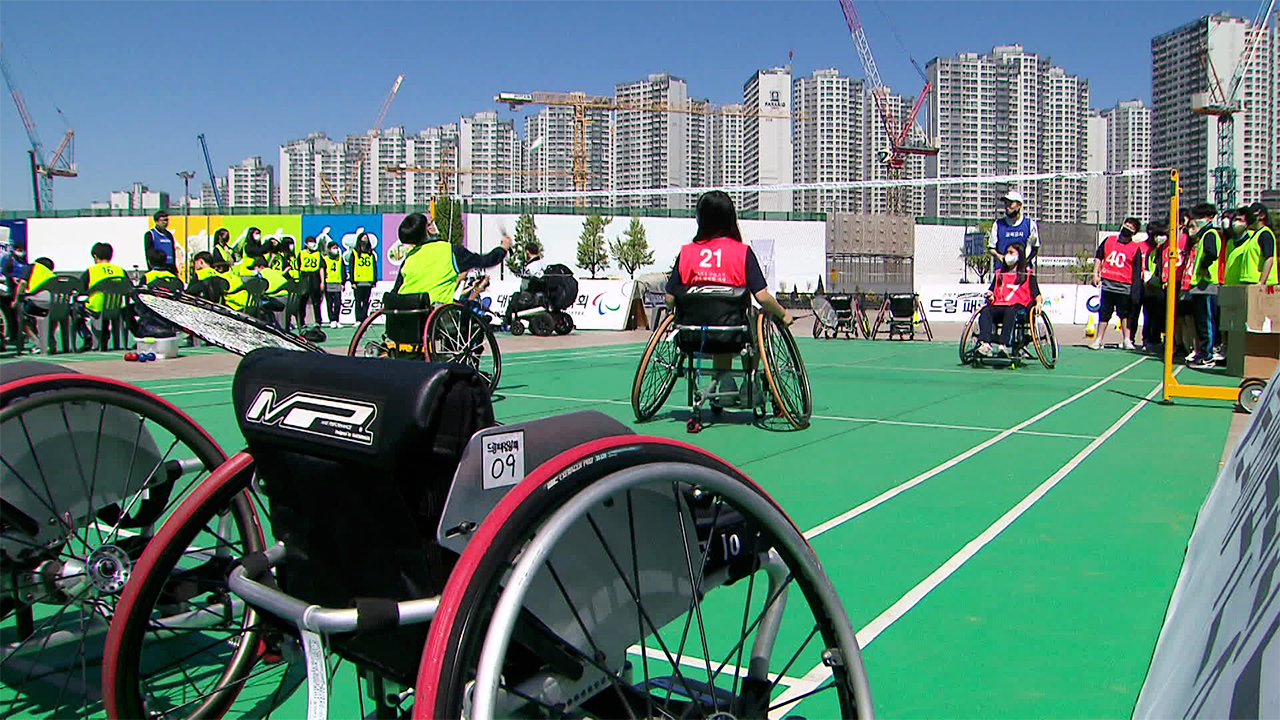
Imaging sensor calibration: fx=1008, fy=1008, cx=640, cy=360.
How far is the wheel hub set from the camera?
2604 millimetres

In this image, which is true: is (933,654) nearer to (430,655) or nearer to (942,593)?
(942,593)

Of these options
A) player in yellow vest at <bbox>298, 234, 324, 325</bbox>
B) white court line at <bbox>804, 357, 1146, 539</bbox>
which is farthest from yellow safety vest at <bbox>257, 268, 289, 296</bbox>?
white court line at <bbox>804, 357, 1146, 539</bbox>

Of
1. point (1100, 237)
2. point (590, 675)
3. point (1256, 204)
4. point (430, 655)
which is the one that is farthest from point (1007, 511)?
point (1100, 237)

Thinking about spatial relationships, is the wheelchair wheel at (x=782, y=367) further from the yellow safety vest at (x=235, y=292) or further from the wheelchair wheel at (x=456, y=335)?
the yellow safety vest at (x=235, y=292)

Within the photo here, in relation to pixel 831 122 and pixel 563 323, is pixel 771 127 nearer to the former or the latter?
pixel 831 122

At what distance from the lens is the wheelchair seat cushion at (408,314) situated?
834cm

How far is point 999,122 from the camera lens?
114812 millimetres

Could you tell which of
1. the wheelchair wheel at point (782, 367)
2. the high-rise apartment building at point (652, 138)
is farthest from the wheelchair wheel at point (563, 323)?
the high-rise apartment building at point (652, 138)

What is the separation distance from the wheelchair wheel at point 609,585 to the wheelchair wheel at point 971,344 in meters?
11.0

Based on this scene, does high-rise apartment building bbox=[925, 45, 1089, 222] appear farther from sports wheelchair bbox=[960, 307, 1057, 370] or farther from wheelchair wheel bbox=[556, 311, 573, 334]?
sports wheelchair bbox=[960, 307, 1057, 370]

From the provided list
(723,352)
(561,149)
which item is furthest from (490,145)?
(723,352)

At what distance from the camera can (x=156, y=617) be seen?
255cm

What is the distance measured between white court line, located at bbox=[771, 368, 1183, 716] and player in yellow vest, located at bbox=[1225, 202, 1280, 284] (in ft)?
19.8

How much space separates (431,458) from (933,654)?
199cm
